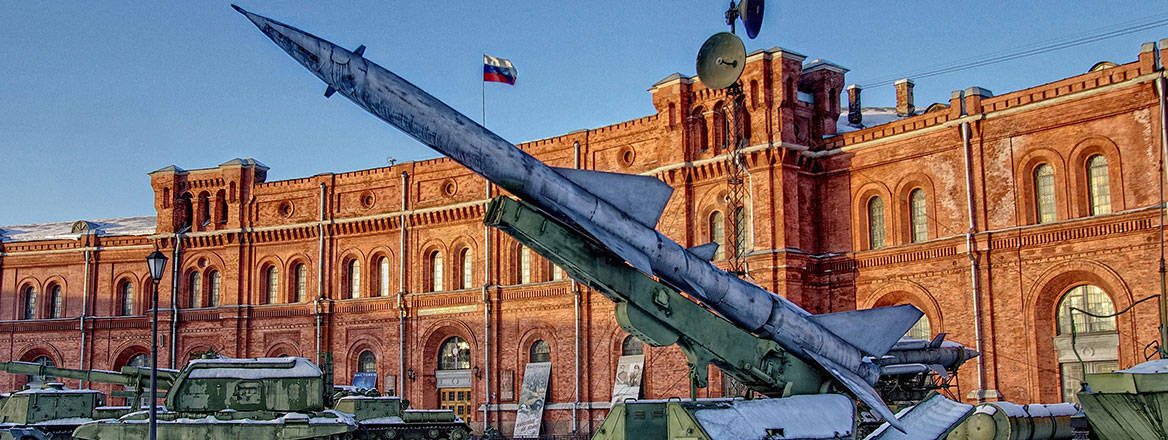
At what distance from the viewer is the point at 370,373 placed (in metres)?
41.1

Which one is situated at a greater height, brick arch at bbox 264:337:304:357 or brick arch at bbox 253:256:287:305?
brick arch at bbox 253:256:287:305

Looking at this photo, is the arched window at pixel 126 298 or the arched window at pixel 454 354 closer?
the arched window at pixel 454 354

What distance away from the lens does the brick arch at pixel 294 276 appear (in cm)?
4300

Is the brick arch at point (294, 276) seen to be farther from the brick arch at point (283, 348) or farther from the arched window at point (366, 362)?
the arched window at point (366, 362)

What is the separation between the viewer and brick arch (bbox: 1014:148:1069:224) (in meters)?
27.6

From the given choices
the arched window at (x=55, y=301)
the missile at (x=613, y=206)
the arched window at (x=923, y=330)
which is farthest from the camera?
the arched window at (x=55, y=301)

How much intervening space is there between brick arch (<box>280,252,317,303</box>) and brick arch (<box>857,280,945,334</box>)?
71.2 feet

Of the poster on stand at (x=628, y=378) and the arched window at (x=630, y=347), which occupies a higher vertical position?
the arched window at (x=630, y=347)

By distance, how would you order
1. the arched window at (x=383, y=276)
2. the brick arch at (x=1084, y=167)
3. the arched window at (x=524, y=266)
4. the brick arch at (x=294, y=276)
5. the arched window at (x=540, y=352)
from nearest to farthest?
the brick arch at (x=1084, y=167) < the arched window at (x=540, y=352) < the arched window at (x=524, y=266) < the arched window at (x=383, y=276) < the brick arch at (x=294, y=276)

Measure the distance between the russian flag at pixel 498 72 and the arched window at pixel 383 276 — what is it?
1510 centimetres

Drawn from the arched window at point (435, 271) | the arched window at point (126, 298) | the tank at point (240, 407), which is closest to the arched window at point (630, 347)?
the arched window at point (435, 271)

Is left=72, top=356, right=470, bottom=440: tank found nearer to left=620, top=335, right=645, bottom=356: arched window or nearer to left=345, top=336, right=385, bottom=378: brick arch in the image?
left=620, top=335, right=645, bottom=356: arched window

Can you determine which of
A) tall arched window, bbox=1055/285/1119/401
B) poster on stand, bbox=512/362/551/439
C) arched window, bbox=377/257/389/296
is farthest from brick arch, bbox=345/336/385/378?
tall arched window, bbox=1055/285/1119/401

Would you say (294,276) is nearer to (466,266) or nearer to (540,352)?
(466,266)
